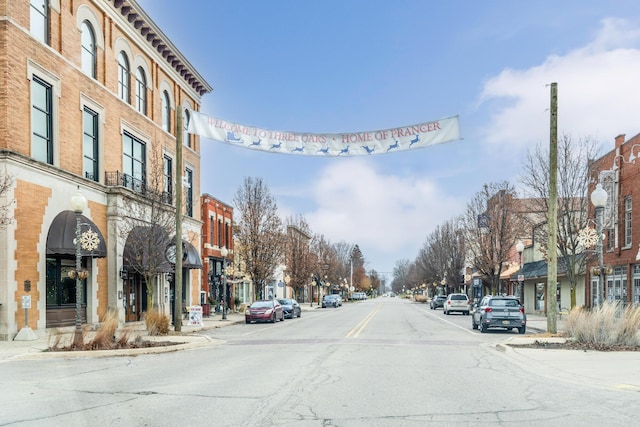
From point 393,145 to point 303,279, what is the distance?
51.4m

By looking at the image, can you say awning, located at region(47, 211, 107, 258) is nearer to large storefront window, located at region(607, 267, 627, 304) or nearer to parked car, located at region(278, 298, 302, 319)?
parked car, located at region(278, 298, 302, 319)

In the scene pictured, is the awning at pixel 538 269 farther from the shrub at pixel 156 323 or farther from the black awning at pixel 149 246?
the shrub at pixel 156 323

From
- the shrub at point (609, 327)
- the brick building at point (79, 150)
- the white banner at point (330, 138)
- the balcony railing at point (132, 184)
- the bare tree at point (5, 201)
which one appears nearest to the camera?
the shrub at point (609, 327)

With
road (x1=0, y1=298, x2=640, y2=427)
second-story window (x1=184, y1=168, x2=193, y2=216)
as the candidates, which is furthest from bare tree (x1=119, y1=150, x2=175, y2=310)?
second-story window (x1=184, y1=168, x2=193, y2=216)

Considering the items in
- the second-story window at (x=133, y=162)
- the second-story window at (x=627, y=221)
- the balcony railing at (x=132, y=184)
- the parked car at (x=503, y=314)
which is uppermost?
the second-story window at (x=133, y=162)

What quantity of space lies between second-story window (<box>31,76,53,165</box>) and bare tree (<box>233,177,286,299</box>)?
23985 millimetres

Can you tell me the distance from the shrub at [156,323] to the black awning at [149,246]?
3.30 metres

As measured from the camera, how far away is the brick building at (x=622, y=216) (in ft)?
98.6

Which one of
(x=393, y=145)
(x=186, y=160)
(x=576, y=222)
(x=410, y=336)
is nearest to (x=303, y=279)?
(x=186, y=160)

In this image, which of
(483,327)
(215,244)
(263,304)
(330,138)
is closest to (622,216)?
(483,327)

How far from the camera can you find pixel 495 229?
47.5m

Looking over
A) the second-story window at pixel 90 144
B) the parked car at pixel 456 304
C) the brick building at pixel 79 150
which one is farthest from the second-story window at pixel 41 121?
the parked car at pixel 456 304

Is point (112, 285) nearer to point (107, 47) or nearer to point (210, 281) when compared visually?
point (107, 47)

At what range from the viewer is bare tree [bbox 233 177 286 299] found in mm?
48281
